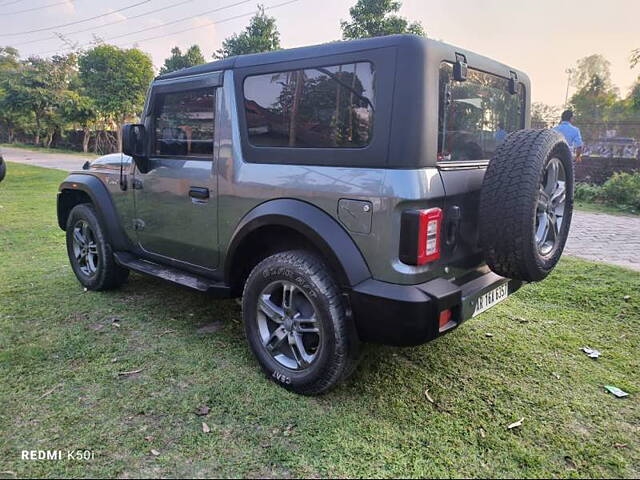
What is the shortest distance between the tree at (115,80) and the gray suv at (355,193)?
29079mm

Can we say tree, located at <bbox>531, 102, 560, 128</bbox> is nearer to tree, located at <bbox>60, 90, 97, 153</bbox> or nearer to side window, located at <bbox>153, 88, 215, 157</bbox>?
side window, located at <bbox>153, 88, 215, 157</bbox>

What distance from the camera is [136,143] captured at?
3.53m

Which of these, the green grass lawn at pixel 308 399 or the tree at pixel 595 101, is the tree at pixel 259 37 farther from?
the tree at pixel 595 101

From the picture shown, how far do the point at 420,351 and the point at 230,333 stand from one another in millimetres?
1420

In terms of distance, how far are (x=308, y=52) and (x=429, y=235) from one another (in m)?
1.25

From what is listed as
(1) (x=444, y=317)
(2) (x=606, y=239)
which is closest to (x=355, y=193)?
(1) (x=444, y=317)

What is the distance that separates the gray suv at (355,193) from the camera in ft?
7.50

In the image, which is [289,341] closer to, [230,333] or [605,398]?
[230,333]

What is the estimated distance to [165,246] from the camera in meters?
3.63

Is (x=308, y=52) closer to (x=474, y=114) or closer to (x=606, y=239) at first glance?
(x=474, y=114)

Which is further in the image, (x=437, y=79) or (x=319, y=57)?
(x=319, y=57)

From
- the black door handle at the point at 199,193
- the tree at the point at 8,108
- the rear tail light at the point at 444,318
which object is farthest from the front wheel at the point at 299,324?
the tree at the point at 8,108

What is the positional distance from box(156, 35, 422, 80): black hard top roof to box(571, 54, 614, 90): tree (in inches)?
2714

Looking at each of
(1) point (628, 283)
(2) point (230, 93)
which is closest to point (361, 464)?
(2) point (230, 93)
